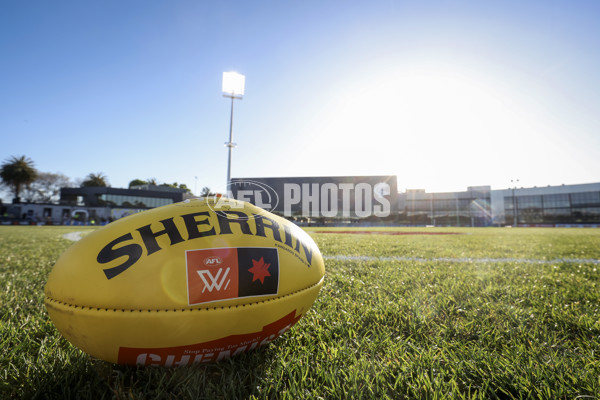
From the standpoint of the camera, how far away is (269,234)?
67.7 inches

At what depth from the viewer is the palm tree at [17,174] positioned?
52.1 metres

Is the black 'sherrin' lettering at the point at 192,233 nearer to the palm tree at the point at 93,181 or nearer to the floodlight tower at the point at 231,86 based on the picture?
the floodlight tower at the point at 231,86

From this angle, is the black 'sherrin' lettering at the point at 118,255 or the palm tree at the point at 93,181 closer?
the black 'sherrin' lettering at the point at 118,255

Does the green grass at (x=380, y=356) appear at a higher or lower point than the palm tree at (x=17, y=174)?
lower

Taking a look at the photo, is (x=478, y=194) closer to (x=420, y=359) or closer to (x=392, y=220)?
(x=392, y=220)

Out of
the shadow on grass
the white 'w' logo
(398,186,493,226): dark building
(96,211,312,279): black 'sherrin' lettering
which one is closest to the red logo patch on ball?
the white 'w' logo

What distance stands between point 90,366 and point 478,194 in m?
73.7

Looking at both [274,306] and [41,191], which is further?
[41,191]

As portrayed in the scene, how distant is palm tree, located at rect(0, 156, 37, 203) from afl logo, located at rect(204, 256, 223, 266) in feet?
235

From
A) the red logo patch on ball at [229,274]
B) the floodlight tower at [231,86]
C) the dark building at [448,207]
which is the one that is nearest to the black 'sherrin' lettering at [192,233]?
the red logo patch on ball at [229,274]

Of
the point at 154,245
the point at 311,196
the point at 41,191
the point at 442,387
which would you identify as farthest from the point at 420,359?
the point at 41,191

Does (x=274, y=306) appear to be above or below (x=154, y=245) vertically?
below

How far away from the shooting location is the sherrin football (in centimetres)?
132

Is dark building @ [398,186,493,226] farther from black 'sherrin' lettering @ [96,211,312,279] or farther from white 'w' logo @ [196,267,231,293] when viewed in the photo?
white 'w' logo @ [196,267,231,293]
